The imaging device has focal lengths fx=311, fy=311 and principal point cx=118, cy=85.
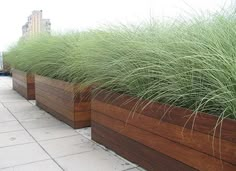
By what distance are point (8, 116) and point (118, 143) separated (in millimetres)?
1993

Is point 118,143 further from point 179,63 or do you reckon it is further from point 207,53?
point 207,53

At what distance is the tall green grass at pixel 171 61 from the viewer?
5.19 feet

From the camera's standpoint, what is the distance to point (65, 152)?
2.46 metres

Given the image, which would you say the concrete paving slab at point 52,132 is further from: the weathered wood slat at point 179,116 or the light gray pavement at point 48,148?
the weathered wood slat at point 179,116

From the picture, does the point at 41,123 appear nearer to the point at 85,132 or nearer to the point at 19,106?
the point at 85,132

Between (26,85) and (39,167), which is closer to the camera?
(39,167)

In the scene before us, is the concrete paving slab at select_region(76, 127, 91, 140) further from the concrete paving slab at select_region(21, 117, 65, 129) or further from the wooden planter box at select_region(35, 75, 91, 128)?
the concrete paving slab at select_region(21, 117, 65, 129)

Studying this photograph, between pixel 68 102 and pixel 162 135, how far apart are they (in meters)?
1.58

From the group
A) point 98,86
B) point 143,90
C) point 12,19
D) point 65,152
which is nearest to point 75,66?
point 98,86

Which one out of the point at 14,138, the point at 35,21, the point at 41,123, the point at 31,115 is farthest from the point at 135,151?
the point at 35,21

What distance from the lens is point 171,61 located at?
1.80 metres

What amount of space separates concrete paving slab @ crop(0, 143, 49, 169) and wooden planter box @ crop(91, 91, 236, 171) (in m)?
0.51

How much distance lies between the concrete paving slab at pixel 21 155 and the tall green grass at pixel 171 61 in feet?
2.32

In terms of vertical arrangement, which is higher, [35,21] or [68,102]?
[35,21]
